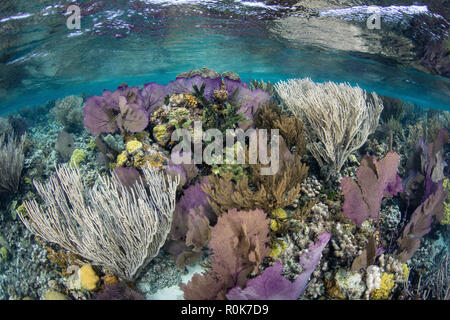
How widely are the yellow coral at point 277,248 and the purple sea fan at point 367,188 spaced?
117cm

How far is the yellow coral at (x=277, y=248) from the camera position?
3084 mm

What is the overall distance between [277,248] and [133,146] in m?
3.22

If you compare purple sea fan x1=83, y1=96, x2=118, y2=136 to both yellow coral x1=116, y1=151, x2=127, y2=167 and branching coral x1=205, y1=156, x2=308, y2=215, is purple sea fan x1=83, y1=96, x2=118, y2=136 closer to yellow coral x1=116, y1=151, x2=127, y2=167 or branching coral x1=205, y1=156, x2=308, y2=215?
yellow coral x1=116, y1=151, x2=127, y2=167

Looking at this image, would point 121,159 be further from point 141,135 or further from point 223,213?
point 223,213

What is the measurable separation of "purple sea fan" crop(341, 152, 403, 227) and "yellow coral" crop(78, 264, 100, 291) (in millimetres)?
3777

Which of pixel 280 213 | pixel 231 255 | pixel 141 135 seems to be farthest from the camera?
pixel 141 135

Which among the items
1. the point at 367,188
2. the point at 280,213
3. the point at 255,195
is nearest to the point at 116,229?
the point at 255,195

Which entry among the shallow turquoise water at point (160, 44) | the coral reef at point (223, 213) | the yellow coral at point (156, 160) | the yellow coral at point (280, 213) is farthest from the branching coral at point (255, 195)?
the shallow turquoise water at point (160, 44)

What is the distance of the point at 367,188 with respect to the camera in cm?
350

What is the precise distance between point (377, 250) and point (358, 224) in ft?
1.35

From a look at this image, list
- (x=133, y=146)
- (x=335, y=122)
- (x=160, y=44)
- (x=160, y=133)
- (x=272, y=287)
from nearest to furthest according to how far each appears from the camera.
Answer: (x=272, y=287)
(x=335, y=122)
(x=133, y=146)
(x=160, y=133)
(x=160, y=44)
